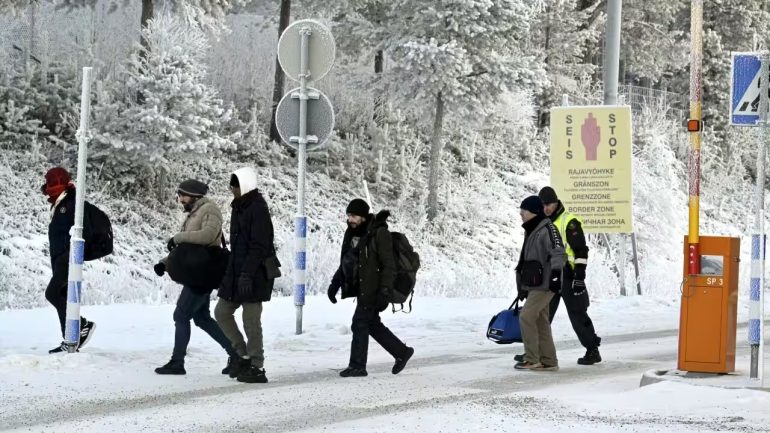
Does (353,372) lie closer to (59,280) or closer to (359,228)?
(359,228)

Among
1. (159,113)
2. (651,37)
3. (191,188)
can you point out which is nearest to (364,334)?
(191,188)

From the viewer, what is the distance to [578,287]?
13.5 m

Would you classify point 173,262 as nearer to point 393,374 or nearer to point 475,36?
point 393,374

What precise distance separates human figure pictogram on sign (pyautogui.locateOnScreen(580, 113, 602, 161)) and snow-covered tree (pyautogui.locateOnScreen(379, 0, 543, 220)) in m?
6.87

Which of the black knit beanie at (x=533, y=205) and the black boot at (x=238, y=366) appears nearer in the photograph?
the black boot at (x=238, y=366)

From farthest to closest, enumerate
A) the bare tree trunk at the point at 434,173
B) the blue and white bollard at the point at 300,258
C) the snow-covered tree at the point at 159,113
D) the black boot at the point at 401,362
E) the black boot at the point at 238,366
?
the bare tree trunk at the point at 434,173, the snow-covered tree at the point at 159,113, the blue and white bollard at the point at 300,258, the black boot at the point at 401,362, the black boot at the point at 238,366

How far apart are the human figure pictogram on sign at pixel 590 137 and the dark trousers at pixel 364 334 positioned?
417 inches

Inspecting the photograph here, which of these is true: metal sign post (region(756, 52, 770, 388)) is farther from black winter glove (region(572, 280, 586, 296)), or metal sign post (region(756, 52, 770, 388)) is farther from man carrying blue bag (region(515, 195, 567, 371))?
black winter glove (region(572, 280, 586, 296))

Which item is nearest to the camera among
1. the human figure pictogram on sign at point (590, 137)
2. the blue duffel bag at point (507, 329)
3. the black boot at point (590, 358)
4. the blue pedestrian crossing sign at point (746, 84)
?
the blue pedestrian crossing sign at point (746, 84)

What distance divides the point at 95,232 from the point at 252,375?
8.32 ft

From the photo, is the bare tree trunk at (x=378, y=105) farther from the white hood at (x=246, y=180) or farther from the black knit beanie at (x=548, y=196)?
the white hood at (x=246, y=180)

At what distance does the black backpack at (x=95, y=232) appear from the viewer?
42.2 ft

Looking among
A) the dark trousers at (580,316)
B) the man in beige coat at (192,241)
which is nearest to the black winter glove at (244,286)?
the man in beige coat at (192,241)

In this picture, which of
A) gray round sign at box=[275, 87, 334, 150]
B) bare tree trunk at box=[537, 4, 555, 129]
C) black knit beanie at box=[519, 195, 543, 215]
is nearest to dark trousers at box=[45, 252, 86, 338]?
gray round sign at box=[275, 87, 334, 150]
